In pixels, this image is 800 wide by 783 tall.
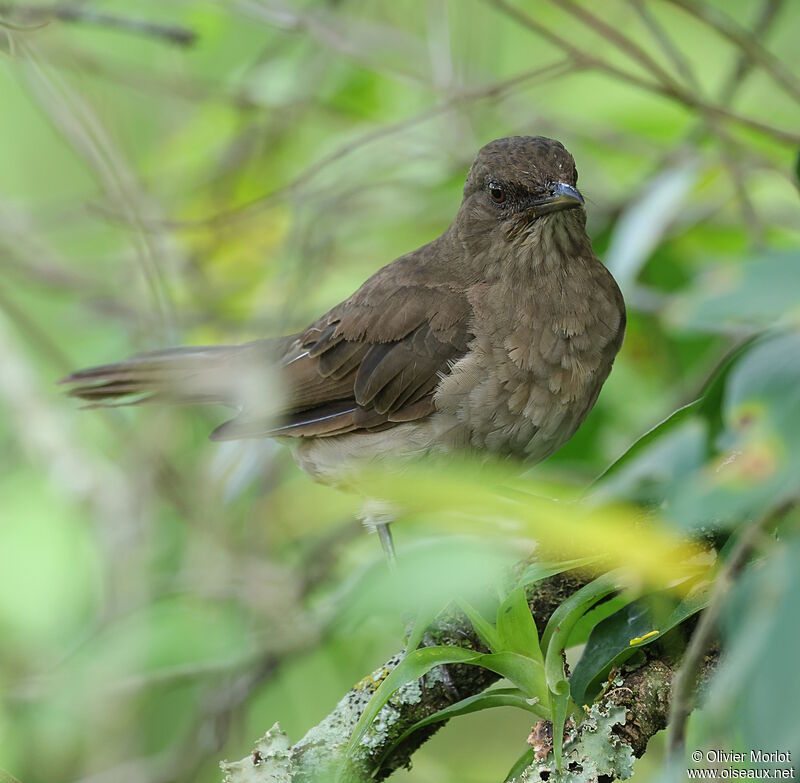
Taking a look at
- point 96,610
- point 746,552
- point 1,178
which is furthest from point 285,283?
point 746,552

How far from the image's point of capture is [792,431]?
0.97 meters

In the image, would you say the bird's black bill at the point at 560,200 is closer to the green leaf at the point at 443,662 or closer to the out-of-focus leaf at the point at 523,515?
the green leaf at the point at 443,662

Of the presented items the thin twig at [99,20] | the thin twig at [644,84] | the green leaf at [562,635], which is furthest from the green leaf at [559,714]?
the thin twig at [99,20]

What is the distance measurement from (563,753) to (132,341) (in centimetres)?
357

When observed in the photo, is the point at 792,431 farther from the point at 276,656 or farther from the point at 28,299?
the point at 28,299

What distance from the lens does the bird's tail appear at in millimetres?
4125

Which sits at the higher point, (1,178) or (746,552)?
(1,178)

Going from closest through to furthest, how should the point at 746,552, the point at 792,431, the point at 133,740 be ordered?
1. the point at 792,431
2. the point at 746,552
3. the point at 133,740

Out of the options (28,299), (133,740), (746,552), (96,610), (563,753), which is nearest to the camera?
(746,552)


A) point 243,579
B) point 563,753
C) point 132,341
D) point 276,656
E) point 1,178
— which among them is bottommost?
point 563,753

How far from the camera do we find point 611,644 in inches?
80.7

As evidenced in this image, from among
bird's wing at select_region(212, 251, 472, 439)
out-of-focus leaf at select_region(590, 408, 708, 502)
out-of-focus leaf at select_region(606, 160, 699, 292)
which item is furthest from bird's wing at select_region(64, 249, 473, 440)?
out-of-focus leaf at select_region(590, 408, 708, 502)

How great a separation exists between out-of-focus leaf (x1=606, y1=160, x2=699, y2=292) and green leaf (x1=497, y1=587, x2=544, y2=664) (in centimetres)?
177

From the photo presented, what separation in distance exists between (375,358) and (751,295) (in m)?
2.71
